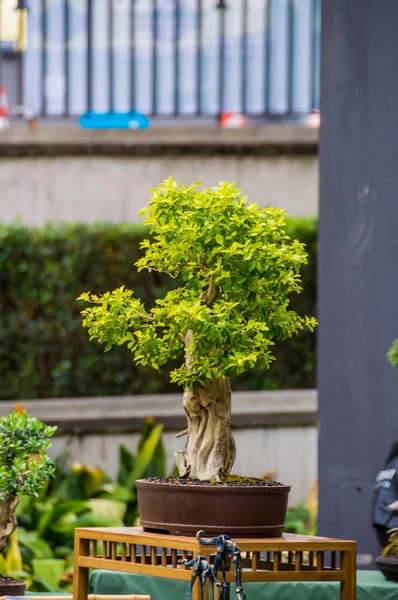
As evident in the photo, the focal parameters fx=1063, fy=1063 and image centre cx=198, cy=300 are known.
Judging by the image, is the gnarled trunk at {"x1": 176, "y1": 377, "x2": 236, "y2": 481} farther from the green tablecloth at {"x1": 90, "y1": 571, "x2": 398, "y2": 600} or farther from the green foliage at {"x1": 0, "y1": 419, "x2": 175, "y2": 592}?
the green foliage at {"x1": 0, "y1": 419, "x2": 175, "y2": 592}

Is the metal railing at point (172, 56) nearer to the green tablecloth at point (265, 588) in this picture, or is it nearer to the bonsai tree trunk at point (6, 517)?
the green tablecloth at point (265, 588)

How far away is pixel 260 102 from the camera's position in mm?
7660

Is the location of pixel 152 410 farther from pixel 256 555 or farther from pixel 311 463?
pixel 256 555

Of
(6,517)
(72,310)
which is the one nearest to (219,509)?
(6,517)

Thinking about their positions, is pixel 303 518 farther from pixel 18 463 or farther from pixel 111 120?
pixel 111 120

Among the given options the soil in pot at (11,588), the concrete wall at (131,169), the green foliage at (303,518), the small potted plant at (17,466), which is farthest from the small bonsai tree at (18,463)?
the concrete wall at (131,169)

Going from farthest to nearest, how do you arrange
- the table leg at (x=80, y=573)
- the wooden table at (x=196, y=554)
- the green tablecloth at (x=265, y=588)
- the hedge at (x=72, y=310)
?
the hedge at (x=72, y=310), the green tablecloth at (x=265, y=588), the table leg at (x=80, y=573), the wooden table at (x=196, y=554)

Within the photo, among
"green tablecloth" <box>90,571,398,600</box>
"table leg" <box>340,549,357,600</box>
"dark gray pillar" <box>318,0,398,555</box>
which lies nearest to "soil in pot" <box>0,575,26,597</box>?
"green tablecloth" <box>90,571,398,600</box>

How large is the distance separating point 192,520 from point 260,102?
215 inches

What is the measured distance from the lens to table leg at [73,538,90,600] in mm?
2824

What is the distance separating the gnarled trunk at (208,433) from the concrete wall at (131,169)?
4558 mm

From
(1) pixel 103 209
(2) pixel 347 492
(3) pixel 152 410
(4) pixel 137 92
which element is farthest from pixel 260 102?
(2) pixel 347 492

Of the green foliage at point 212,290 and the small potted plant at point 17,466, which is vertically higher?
the green foliage at point 212,290

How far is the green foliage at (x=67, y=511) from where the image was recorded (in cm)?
493
